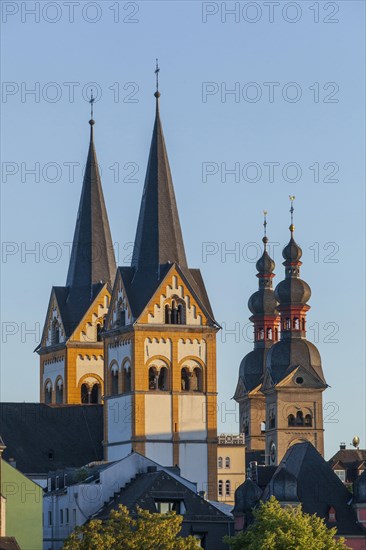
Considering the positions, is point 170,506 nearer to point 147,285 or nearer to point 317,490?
point 317,490

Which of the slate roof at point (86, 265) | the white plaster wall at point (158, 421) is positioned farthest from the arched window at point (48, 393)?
the white plaster wall at point (158, 421)

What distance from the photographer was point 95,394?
150500mm

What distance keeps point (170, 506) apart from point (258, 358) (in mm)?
68264

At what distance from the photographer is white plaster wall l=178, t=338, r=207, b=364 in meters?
141

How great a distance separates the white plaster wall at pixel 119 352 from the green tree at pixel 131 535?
28335 mm

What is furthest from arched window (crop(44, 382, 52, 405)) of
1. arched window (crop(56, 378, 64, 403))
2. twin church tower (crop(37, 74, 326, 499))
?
arched window (crop(56, 378, 64, 403))

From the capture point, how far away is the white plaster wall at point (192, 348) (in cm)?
14100

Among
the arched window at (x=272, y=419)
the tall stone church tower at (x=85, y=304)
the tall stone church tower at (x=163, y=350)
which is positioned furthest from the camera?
the arched window at (x=272, y=419)

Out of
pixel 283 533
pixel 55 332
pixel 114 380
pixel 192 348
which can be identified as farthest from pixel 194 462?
pixel 283 533

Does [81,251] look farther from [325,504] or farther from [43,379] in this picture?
[325,504]

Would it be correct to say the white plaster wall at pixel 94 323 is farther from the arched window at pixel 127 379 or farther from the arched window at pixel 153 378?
the arched window at pixel 153 378

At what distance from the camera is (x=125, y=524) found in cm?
11231

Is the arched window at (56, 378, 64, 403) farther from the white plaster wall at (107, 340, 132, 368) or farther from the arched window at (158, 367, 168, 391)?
the arched window at (158, 367, 168, 391)

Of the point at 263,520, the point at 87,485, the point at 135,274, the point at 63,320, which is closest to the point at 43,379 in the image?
the point at 63,320
